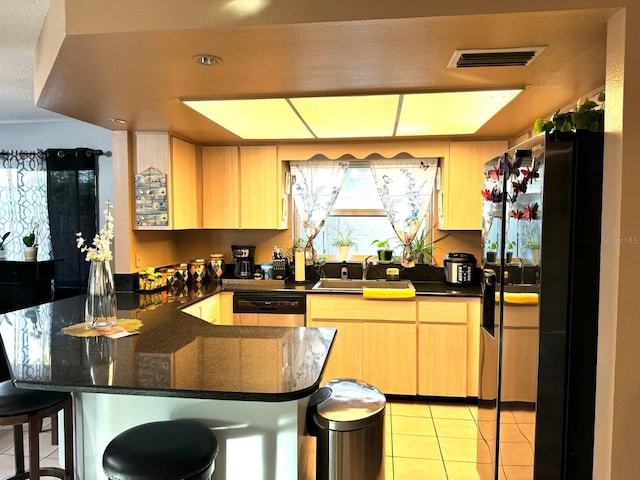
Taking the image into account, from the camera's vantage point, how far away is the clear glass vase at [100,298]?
222cm

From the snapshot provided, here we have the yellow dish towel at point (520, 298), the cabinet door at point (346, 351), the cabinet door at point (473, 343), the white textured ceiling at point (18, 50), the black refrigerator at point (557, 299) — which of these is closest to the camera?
the black refrigerator at point (557, 299)

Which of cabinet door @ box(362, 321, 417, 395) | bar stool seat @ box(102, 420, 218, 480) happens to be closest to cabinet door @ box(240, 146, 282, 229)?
cabinet door @ box(362, 321, 417, 395)

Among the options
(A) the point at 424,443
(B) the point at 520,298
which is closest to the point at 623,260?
(B) the point at 520,298

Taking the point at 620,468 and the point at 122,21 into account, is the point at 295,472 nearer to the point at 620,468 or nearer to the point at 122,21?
the point at 620,468

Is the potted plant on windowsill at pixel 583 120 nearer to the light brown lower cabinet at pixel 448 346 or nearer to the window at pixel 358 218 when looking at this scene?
the light brown lower cabinet at pixel 448 346

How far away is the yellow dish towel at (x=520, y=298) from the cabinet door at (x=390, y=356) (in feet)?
5.34

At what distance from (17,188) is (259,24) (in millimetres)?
4238

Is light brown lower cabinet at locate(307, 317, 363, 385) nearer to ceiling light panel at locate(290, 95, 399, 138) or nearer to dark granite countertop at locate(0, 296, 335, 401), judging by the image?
dark granite countertop at locate(0, 296, 335, 401)

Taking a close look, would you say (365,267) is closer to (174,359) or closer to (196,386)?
(174,359)

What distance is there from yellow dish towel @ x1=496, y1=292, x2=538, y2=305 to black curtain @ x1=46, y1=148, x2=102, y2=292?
4.05 metres

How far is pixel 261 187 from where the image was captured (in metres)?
4.10

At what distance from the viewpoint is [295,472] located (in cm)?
170

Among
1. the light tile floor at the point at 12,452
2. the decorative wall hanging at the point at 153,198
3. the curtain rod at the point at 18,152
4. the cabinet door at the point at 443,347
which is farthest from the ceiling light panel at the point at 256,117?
the curtain rod at the point at 18,152

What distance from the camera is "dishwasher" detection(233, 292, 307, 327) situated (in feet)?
12.1
